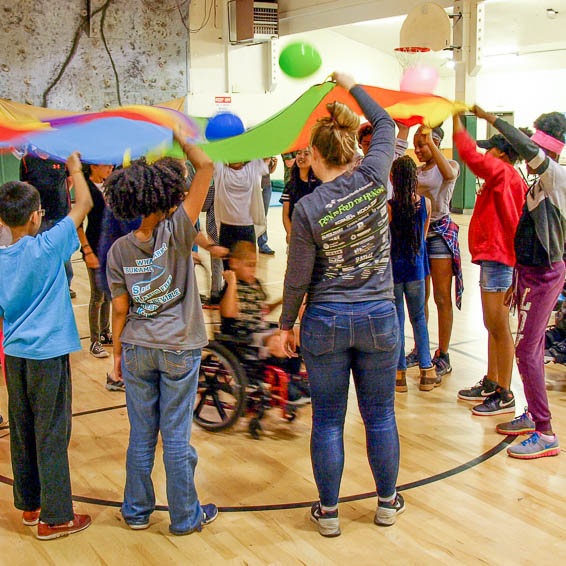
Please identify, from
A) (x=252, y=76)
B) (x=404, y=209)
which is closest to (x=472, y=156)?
(x=404, y=209)

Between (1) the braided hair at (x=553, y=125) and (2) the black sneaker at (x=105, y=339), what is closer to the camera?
(1) the braided hair at (x=553, y=125)

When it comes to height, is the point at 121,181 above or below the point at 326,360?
above

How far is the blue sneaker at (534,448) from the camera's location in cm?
301

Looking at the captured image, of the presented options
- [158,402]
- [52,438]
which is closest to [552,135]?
[158,402]

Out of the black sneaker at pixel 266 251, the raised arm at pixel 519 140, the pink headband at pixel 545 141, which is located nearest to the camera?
the raised arm at pixel 519 140

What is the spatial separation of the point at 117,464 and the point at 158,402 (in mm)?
798

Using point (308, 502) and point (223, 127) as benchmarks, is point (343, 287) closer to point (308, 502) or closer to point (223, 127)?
point (308, 502)

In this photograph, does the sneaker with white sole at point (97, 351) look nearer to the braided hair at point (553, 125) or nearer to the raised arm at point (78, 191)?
the raised arm at point (78, 191)

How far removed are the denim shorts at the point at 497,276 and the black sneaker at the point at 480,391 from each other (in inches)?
23.1

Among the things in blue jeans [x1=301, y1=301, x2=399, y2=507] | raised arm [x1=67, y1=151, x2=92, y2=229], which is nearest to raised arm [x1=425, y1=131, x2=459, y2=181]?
blue jeans [x1=301, y1=301, x2=399, y2=507]

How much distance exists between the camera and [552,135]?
9.73 ft

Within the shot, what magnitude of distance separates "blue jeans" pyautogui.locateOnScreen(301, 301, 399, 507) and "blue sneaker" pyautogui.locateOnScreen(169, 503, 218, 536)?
416 millimetres

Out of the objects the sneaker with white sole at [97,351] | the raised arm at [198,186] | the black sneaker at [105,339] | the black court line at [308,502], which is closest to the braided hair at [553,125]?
the black court line at [308,502]

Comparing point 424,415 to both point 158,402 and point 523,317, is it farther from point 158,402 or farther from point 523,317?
point 158,402
